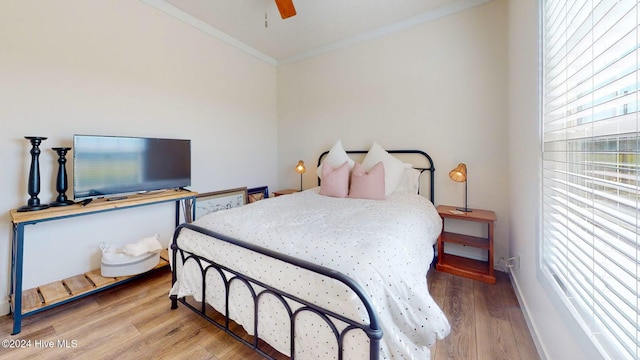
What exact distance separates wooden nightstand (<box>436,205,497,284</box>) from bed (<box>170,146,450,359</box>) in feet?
2.44

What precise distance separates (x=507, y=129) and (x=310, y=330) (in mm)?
2651

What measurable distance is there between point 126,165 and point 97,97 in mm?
695

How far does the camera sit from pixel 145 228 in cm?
264

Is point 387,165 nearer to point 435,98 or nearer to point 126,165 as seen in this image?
point 435,98

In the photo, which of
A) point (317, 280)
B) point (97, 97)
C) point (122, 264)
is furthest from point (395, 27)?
point (122, 264)

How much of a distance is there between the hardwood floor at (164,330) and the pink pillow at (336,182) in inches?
51.4

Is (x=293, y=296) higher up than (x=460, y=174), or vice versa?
(x=460, y=174)

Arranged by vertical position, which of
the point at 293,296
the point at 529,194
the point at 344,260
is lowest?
the point at 293,296

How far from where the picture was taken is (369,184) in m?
2.58

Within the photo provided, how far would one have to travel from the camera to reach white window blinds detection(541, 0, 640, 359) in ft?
2.29

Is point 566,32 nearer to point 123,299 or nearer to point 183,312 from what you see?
point 183,312

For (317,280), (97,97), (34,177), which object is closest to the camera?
(317,280)

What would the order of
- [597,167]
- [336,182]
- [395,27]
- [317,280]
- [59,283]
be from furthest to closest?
[395,27]
[336,182]
[59,283]
[317,280]
[597,167]

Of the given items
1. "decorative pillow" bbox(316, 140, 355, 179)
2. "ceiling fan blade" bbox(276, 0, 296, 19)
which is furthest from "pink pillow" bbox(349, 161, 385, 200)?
"ceiling fan blade" bbox(276, 0, 296, 19)
